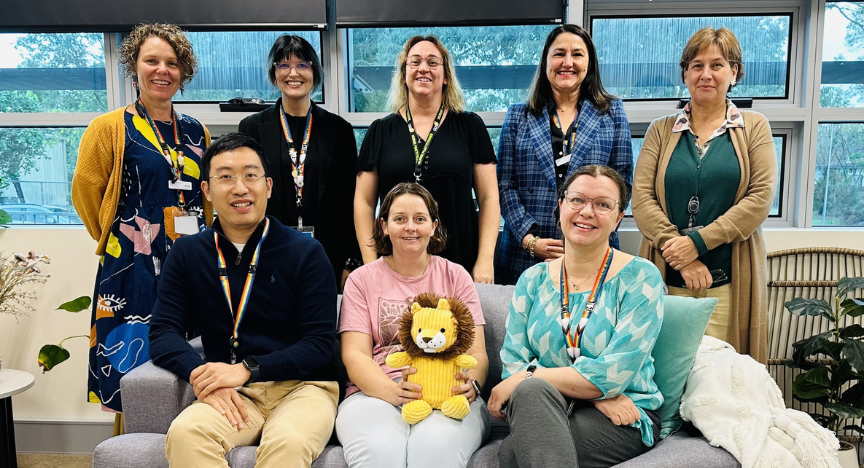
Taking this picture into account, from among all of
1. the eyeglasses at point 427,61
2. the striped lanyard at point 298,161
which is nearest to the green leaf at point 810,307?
the eyeglasses at point 427,61

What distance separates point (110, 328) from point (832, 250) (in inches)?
125

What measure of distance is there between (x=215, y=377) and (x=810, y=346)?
2342 mm

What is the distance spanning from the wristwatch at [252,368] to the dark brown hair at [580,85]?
150cm

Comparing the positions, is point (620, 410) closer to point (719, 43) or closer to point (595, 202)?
point (595, 202)

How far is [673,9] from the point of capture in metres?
3.19

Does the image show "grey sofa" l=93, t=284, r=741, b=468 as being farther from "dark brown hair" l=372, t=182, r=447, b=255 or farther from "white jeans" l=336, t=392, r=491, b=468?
"dark brown hair" l=372, t=182, r=447, b=255

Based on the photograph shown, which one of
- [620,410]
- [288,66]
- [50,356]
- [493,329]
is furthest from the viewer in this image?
[50,356]

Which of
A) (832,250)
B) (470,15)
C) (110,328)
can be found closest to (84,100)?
(110,328)

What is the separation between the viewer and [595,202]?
1865 millimetres

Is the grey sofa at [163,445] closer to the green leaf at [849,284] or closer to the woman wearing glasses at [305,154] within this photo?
the woman wearing glasses at [305,154]

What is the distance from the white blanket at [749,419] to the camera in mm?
1684

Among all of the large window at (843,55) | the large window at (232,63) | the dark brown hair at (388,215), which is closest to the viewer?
the dark brown hair at (388,215)

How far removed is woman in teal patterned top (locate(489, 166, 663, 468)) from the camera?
1734mm

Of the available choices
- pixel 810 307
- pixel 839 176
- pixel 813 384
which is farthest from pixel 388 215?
pixel 839 176
